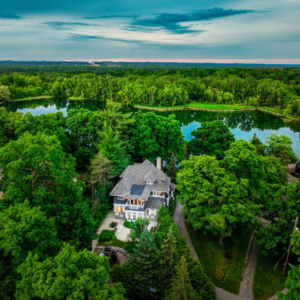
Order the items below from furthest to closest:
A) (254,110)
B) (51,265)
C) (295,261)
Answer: (254,110)
(295,261)
(51,265)

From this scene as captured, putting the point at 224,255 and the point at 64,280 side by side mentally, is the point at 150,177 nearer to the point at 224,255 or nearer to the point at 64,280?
the point at 224,255

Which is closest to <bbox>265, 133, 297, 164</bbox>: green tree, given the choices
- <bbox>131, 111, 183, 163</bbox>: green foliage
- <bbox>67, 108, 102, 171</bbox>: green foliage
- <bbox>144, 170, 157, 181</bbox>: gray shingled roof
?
<bbox>131, 111, 183, 163</bbox>: green foliage

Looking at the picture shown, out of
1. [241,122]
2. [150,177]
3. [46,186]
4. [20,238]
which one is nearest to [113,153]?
[150,177]

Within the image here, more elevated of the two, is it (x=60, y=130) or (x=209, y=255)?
(x=60, y=130)

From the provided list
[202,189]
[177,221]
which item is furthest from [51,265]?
[177,221]

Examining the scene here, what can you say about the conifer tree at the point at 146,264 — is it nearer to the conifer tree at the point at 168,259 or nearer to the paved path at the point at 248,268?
the conifer tree at the point at 168,259

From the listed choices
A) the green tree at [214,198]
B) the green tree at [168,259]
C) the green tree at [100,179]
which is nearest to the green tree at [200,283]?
the green tree at [168,259]

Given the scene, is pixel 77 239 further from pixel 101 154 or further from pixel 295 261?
pixel 295 261
